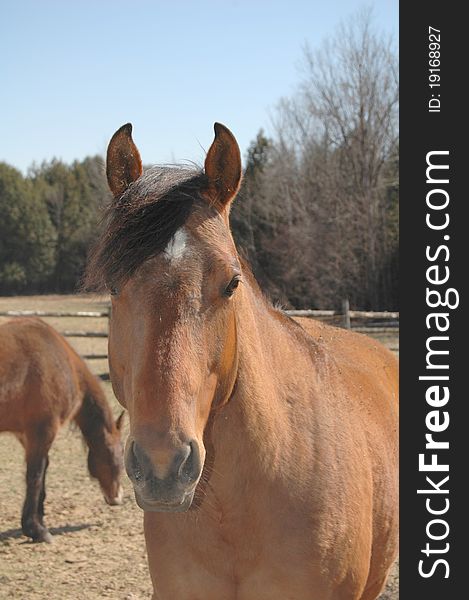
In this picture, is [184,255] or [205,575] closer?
[184,255]

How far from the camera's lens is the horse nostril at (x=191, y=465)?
5.85 feet

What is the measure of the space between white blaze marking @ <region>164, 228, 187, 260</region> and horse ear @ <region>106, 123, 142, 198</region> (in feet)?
1.01

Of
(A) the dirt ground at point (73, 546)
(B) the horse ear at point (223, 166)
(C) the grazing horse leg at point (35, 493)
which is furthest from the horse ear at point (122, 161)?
(C) the grazing horse leg at point (35, 493)

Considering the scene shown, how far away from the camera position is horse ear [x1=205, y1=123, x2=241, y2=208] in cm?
216

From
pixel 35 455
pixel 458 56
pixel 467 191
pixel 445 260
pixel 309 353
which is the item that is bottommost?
pixel 35 455

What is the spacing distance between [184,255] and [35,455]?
4.44 metres

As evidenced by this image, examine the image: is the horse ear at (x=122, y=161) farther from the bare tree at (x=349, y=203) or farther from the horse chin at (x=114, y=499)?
the bare tree at (x=349, y=203)

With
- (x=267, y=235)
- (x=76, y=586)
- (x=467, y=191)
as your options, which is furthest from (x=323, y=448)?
(x=267, y=235)

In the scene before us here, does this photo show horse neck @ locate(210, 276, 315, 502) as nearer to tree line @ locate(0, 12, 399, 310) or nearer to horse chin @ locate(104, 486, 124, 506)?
horse chin @ locate(104, 486, 124, 506)

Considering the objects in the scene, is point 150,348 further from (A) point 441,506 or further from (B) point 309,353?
(A) point 441,506

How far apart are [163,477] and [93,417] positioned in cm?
498

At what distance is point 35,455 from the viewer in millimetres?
5891

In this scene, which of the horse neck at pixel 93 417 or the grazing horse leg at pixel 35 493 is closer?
the grazing horse leg at pixel 35 493

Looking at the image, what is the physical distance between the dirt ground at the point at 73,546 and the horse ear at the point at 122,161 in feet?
4.19
